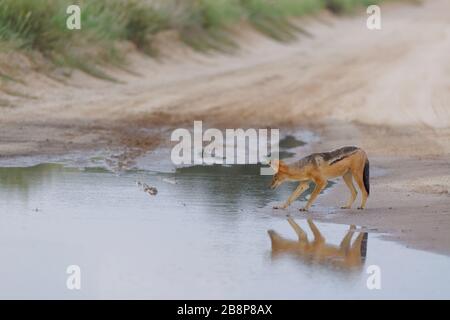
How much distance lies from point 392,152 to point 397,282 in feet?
25.3

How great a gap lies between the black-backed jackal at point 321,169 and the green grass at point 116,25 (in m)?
11.3

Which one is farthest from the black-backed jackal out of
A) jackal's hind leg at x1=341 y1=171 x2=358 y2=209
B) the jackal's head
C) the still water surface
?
the still water surface

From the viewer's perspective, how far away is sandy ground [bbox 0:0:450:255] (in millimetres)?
13664

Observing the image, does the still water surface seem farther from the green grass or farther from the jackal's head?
the green grass

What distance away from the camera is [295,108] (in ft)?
75.2

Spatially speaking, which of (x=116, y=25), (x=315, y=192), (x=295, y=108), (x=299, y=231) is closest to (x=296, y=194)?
(x=315, y=192)

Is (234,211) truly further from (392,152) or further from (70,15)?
(70,15)

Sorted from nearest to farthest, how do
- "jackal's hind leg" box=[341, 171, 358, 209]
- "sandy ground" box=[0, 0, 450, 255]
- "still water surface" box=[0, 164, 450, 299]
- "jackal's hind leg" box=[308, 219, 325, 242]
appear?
1. "still water surface" box=[0, 164, 450, 299]
2. "jackal's hind leg" box=[308, 219, 325, 242]
3. "jackal's hind leg" box=[341, 171, 358, 209]
4. "sandy ground" box=[0, 0, 450, 255]

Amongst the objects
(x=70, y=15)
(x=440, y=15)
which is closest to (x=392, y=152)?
(x=70, y=15)

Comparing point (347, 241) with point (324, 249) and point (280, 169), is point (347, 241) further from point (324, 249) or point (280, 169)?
point (280, 169)

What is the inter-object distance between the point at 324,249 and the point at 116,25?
702 inches

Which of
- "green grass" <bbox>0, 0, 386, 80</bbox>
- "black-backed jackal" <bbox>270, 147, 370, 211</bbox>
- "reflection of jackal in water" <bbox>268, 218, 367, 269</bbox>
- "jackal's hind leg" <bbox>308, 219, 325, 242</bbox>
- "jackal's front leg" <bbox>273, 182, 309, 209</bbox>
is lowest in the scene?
"reflection of jackal in water" <bbox>268, 218, 367, 269</bbox>

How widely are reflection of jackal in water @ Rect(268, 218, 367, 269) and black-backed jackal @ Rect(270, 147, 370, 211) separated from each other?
1.08 meters

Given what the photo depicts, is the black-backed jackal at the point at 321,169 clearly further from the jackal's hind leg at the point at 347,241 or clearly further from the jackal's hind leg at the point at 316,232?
the jackal's hind leg at the point at 347,241
